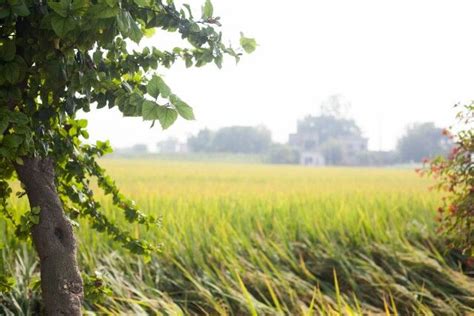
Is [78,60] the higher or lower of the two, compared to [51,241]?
higher

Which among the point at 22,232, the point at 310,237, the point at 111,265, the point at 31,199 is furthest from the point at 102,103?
the point at 310,237

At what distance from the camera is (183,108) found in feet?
3.49

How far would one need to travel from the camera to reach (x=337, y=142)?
190 ft

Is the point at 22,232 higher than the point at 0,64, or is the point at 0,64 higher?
the point at 0,64

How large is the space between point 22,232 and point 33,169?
324 mm

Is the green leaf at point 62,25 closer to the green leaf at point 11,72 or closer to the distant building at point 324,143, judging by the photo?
the green leaf at point 11,72

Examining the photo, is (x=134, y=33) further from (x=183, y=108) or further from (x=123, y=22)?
(x=183, y=108)

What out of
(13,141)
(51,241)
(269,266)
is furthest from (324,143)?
(13,141)

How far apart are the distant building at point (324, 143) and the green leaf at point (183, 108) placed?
53.9 meters

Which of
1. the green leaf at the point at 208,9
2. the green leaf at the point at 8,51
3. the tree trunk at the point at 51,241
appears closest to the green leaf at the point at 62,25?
the green leaf at the point at 8,51

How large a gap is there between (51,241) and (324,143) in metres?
58.2

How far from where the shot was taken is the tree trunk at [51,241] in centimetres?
149

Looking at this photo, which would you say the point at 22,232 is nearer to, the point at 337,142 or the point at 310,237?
the point at 310,237

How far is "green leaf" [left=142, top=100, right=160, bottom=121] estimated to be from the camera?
1069 mm
